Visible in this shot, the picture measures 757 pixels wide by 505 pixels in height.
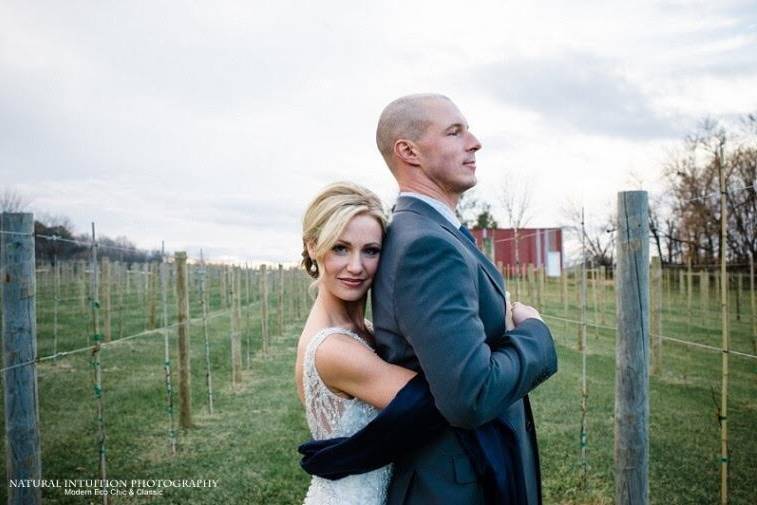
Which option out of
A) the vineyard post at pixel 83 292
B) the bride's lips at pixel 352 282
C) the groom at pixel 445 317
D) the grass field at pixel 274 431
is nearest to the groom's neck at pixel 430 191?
the groom at pixel 445 317

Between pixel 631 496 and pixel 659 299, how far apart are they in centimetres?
949

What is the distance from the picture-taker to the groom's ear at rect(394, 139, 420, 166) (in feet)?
6.86

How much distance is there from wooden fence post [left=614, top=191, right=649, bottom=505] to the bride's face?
1.54 m

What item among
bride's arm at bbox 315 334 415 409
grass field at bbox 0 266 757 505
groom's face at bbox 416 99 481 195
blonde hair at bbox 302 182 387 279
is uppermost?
groom's face at bbox 416 99 481 195

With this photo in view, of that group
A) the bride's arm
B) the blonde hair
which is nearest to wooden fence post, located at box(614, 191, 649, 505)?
the blonde hair

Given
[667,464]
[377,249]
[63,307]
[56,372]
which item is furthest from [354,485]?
[63,307]

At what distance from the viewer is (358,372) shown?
1.88 m

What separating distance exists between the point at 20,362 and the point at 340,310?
8.53 feet

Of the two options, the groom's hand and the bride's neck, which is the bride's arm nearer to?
the bride's neck

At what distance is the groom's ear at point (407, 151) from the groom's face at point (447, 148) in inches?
0.7

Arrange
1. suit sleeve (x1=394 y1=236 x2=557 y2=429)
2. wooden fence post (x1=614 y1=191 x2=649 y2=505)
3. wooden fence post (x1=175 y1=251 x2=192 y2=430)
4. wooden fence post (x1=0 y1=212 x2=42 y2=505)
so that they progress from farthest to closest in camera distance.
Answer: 1. wooden fence post (x1=175 y1=251 x2=192 y2=430)
2. wooden fence post (x1=0 y1=212 x2=42 y2=505)
3. wooden fence post (x1=614 y1=191 x2=649 y2=505)
4. suit sleeve (x1=394 y1=236 x2=557 y2=429)

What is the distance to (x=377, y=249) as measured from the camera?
207cm

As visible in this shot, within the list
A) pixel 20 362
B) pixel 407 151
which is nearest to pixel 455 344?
pixel 407 151

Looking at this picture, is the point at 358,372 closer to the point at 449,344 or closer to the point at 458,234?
the point at 449,344
